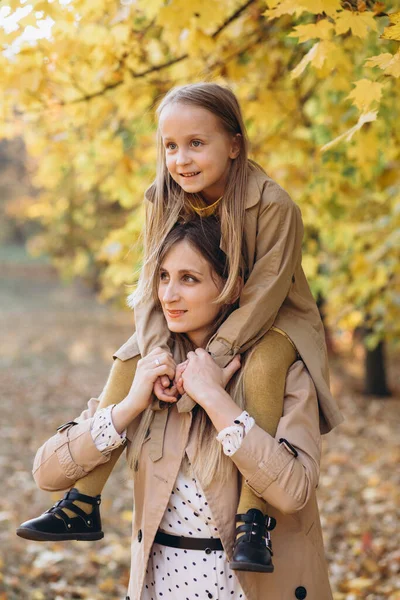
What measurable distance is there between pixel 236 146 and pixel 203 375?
2.42 feet

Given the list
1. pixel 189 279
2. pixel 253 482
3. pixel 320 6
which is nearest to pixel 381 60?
pixel 320 6

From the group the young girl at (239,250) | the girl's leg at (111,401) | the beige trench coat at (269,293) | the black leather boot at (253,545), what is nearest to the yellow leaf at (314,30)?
the young girl at (239,250)

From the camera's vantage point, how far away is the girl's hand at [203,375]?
2008 mm

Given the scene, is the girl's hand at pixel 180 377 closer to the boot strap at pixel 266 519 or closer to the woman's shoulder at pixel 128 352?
the woman's shoulder at pixel 128 352

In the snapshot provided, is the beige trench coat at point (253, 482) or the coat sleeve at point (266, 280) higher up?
the coat sleeve at point (266, 280)

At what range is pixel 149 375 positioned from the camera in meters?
2.07

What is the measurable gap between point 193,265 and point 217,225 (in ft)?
0.52

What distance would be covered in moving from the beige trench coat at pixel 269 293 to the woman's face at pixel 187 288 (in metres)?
0.08

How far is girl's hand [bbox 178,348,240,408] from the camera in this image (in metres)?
2.01

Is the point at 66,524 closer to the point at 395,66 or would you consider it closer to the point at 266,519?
the point at 266,519

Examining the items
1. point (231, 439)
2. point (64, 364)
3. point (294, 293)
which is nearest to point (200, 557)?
point (231, 439)

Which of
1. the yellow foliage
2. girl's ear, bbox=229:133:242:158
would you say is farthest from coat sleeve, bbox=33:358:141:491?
girl's ear, bbox=229:133:242:158

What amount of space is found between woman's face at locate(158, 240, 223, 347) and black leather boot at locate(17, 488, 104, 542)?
0.59 m

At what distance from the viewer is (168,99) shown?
2199 mm
